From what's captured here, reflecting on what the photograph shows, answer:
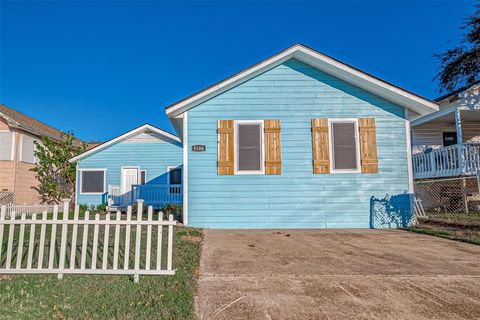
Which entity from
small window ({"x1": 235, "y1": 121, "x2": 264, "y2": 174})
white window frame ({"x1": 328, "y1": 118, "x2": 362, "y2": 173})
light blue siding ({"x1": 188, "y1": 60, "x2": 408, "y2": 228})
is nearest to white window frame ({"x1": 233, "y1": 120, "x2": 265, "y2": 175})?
small window ({"x1": 235, "y1": 121, "x2": 264, "y2": 174})

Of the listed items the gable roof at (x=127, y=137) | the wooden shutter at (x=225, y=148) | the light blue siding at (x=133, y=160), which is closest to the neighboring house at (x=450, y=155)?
the wooden shutter at (x=225, y=148)

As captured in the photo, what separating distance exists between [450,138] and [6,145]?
21.4 meters

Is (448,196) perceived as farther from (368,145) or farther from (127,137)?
(127,137)

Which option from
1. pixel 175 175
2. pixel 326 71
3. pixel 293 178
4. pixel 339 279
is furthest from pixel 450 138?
pixel 339 279

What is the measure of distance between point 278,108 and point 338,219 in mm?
3596

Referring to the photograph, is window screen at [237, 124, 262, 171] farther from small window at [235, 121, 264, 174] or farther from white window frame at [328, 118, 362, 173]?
white window frame at [328, 118, 362, 173]

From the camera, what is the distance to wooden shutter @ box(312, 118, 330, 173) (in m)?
8.80

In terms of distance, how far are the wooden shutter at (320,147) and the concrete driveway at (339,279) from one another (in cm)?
263

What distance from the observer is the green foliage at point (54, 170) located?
1658cm

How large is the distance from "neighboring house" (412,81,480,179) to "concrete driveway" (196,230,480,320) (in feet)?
19.0

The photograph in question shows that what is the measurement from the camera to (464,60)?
19.8m

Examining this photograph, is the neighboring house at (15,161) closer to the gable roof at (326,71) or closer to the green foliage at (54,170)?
the green foliage at (54,170)

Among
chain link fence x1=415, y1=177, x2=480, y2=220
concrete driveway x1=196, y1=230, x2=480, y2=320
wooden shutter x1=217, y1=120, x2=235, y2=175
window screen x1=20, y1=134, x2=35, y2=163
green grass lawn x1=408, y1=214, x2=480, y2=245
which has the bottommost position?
concrete driveway x1=196, y1=230, x2=480, y2=320

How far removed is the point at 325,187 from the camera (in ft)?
28.9
